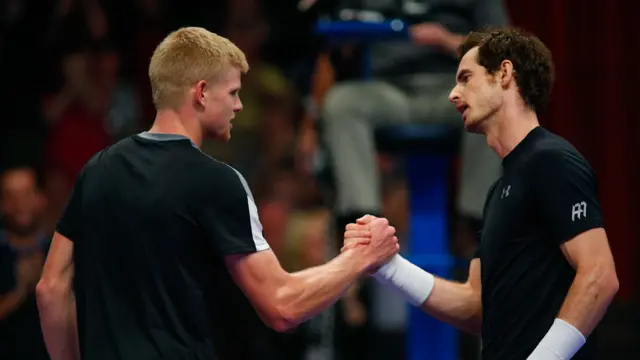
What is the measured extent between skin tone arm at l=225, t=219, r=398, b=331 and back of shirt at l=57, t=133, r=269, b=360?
2.2 inches

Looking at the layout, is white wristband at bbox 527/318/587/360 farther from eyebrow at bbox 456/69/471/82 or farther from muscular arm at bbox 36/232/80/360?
muscular arm at bbox 36/232/80/360

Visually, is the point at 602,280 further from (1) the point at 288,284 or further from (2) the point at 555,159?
(1) the point at 288,284

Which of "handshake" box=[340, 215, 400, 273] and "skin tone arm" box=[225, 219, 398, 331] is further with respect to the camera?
"handshake" box=[340, 215, 400, 273]

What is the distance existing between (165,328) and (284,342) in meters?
2.63

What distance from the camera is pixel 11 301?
207 inches

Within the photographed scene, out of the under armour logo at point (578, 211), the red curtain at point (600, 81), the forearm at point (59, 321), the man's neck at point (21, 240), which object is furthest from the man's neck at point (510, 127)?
the man's neck at point (21, 240)

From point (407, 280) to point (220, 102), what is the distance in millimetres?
913

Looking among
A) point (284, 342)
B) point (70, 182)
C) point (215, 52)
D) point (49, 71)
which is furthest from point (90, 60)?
point (215, 52)

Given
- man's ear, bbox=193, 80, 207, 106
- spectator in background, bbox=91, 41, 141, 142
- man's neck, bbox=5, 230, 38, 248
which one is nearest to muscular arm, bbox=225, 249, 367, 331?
man's ear, bbox=193, 80, 207, 106

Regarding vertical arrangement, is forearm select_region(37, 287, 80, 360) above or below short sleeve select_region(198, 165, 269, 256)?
below

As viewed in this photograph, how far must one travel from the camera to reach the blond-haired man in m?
2.91

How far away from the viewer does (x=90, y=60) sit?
678 centimetres

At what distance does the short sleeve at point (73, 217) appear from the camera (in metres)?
3.01

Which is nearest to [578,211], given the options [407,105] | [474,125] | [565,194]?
[565,194]
